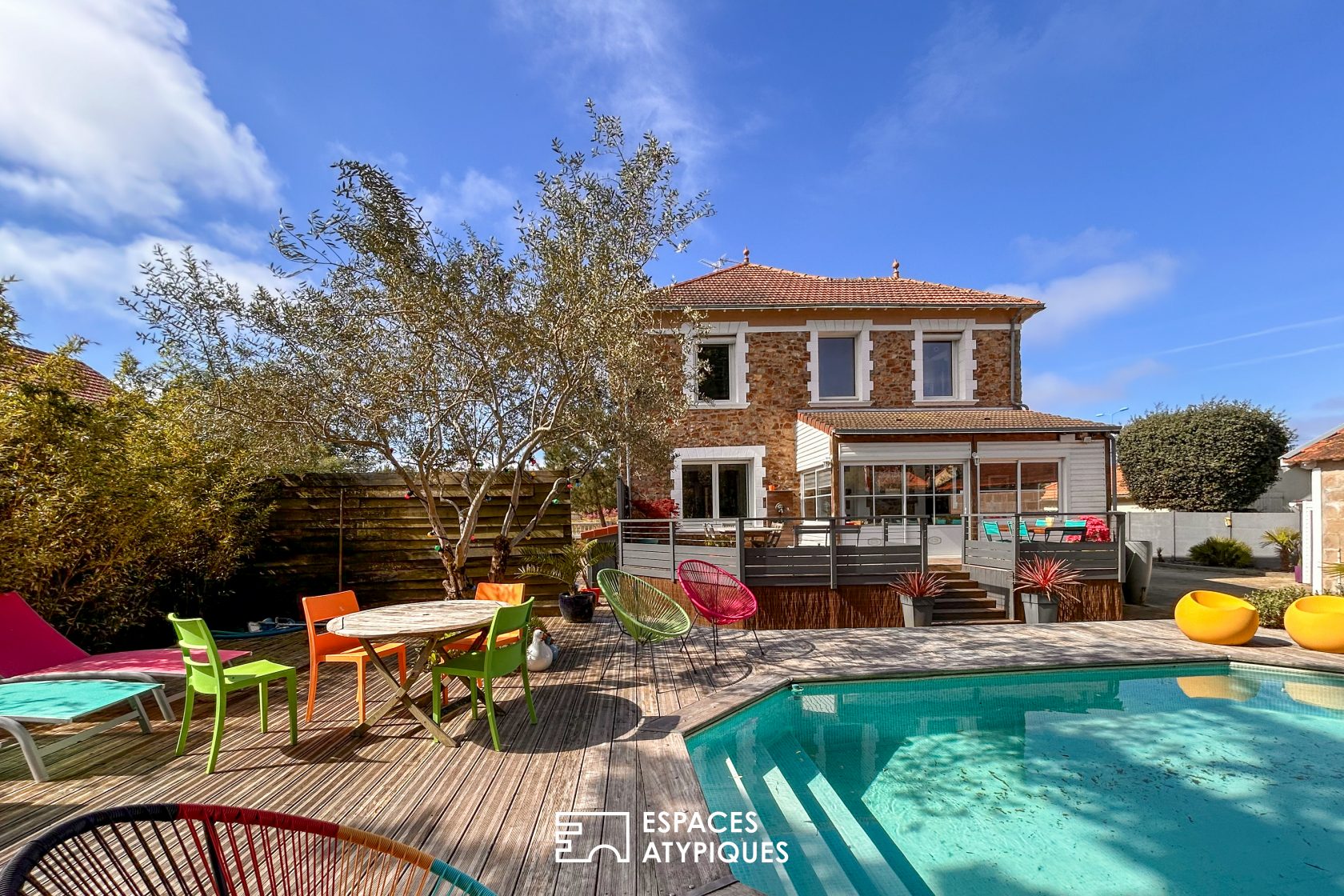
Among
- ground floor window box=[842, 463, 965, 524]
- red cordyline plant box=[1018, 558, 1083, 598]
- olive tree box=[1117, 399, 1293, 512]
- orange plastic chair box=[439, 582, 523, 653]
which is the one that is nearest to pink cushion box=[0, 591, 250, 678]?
orange plastic chair box=[439, 582, 523, 653]

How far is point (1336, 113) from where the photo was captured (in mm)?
8633

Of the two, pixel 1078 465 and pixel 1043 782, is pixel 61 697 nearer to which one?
pixel 1043 782

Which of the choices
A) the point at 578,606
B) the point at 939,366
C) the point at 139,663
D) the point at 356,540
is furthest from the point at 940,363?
the point at 139,663

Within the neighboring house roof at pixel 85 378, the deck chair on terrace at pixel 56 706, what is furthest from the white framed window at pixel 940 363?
the neighboring house roof at pixel 85 378

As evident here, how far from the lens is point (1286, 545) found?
1418 centimetres

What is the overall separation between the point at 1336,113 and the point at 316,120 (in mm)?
14156

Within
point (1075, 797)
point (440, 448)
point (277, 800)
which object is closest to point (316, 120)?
point (440, 448)

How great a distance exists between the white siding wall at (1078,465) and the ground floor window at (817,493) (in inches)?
135

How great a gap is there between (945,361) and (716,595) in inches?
393

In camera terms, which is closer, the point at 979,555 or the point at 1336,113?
the point at 1336,113

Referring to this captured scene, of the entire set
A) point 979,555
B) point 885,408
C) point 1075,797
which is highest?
point 885,408

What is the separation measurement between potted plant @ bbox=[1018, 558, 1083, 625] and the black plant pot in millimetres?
6604

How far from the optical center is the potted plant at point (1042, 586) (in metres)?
8.59

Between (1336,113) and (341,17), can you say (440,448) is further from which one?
(1336,113)
